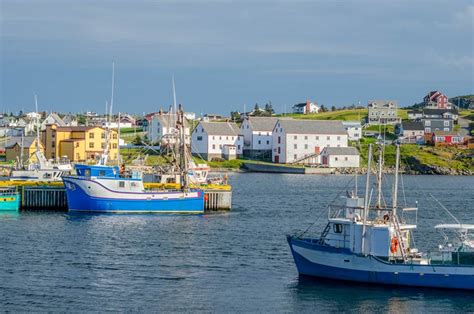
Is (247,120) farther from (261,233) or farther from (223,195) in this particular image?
(261,233)

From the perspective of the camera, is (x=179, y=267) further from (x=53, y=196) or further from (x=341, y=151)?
(x=341, y=151)

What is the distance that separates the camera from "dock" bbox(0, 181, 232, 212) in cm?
7444

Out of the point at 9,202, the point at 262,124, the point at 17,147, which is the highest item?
the point at 262,124

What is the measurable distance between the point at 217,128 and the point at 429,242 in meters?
99.2

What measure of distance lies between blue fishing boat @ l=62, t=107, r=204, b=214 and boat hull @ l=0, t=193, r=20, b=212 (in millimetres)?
4198

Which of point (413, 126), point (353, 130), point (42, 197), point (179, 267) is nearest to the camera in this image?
point (179, 267)

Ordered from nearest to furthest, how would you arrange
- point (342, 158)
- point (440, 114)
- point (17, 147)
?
point (17, 147), point (342, 158), point (440, 114)

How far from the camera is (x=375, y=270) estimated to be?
40.3m

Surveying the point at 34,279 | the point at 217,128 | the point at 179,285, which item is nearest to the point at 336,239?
the point at 179,285

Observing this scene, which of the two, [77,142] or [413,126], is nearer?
[77,142]

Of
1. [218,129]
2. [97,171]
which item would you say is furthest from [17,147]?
[97,171]

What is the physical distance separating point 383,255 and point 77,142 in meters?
96.9

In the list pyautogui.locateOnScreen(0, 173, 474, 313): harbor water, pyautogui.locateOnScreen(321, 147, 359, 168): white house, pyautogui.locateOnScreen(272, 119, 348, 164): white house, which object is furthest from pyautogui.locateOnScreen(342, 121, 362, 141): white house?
pyautogui.locateOnScreen(0, 173, 474, 313): harbor water

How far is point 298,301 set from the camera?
38.4 m
